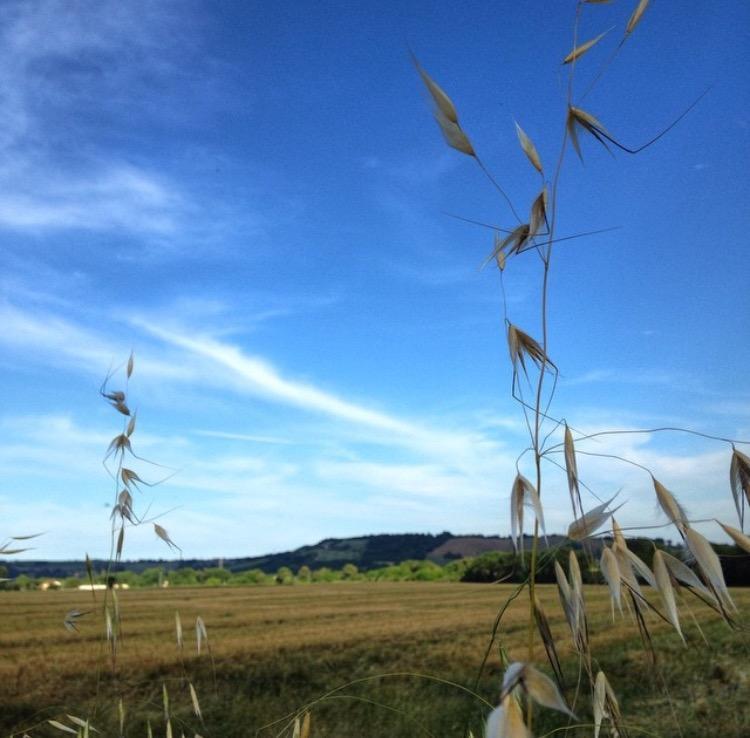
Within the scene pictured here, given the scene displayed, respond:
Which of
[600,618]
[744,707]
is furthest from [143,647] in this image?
[600,618]

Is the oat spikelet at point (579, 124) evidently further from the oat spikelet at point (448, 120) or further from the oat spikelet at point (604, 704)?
the oat spikelet at point (604, 704)

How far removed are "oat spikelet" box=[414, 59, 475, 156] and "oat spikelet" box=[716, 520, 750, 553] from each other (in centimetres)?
59

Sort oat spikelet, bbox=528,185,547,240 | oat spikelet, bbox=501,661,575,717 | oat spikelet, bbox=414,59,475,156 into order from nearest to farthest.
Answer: oat spikelet, bbox=501,661,575,717 → oat spikelet, bbox=414,59,475,156 → oat spikelet, bbox=528,185,547,240

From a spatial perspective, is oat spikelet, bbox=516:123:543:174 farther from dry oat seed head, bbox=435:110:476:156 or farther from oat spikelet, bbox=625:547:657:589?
oat spikelet, bbox=625:547:657:589

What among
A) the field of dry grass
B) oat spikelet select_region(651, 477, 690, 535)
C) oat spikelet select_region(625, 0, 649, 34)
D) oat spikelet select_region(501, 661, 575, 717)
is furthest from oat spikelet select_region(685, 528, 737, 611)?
the field of dry grass

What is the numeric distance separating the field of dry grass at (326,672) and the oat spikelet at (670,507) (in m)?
1.74

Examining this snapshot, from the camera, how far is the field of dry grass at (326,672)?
4.02 meters

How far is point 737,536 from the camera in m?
0.92

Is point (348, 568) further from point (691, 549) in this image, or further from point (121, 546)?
point (691, 549)

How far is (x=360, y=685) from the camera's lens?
462 cm

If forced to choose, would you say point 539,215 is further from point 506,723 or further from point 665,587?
point 506,723

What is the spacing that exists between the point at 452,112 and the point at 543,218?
0.67 ft

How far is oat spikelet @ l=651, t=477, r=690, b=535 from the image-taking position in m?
0.92

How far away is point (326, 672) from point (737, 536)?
4.62 m
